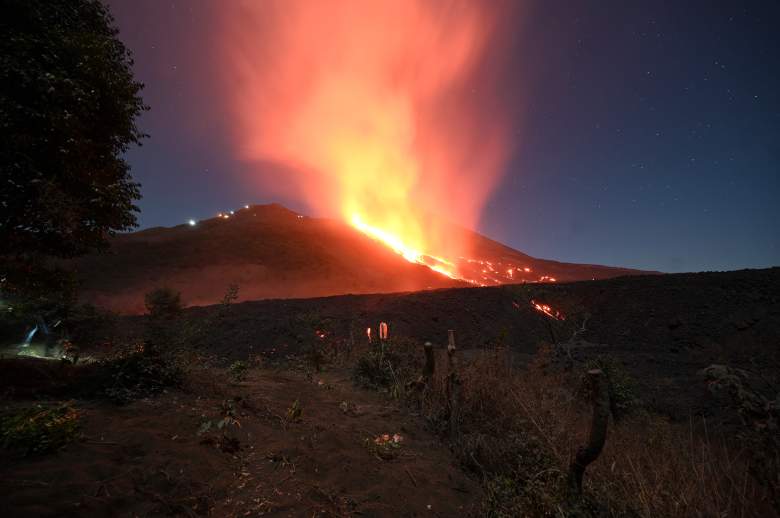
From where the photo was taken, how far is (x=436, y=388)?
8.21 meters

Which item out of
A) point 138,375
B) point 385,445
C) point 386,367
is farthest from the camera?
point 386,367

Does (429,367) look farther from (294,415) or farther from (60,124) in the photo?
(60,124)

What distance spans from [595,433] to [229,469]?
447 cm

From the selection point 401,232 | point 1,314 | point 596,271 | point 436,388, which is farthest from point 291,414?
point 401,232

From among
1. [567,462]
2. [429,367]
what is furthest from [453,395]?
[567,462]

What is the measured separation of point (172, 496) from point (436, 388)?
19.0ft

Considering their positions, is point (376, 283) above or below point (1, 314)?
above

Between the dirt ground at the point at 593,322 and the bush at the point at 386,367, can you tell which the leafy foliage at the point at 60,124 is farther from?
the dirt ground at the point at 593,322

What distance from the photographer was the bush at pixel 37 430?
3805mm

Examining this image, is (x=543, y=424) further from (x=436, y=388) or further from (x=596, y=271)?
(x=596, y=271)

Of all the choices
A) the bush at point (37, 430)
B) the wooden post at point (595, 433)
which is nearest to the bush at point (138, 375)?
the bush at point (37, 430)

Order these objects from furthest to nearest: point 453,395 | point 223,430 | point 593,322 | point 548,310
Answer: point 548,310
point 593,322
point 453,395
point 223,430

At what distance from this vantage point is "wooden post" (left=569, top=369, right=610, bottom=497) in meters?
3.46

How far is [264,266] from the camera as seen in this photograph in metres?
45.6
